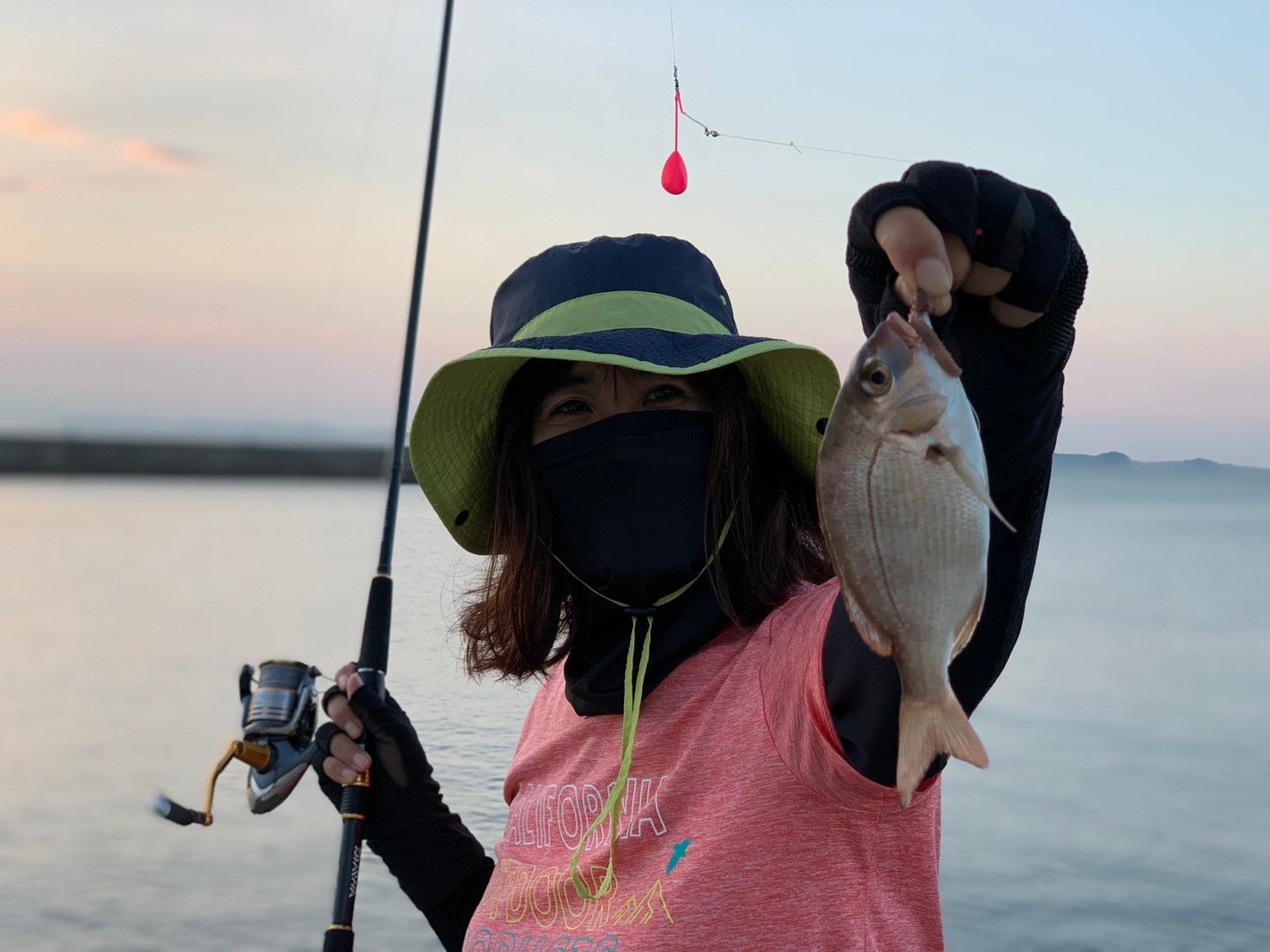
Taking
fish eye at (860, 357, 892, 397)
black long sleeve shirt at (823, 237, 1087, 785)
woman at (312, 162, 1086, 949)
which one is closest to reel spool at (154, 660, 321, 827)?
woman at (312, 162, 1086, 949)

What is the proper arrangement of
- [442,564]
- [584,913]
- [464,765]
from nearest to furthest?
[584,913]
[442,564]
[464,765]

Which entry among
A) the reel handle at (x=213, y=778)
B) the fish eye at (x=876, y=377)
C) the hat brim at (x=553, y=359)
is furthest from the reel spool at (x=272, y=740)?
the fish eye at (x=876, y=377)

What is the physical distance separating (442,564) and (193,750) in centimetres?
483

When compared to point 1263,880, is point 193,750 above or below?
below

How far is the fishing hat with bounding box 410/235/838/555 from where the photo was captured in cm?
184

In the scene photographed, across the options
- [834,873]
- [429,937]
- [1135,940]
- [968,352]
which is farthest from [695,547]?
[1135,940]

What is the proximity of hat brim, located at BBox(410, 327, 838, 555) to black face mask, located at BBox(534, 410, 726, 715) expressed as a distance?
0.41ft

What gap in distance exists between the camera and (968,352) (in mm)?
1291

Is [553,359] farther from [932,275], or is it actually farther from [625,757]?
[932,275]

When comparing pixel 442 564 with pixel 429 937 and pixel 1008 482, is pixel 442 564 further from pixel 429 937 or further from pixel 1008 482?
pixel 429 937

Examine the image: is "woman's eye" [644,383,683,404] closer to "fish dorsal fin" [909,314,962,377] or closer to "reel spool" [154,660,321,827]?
"fish dorsal fin" [909,314,962,377]

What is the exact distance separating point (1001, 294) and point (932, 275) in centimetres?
12

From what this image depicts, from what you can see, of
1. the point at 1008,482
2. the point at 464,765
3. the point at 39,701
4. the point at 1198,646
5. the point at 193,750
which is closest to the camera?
the point at 1008,482

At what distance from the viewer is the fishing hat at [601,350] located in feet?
6.04
